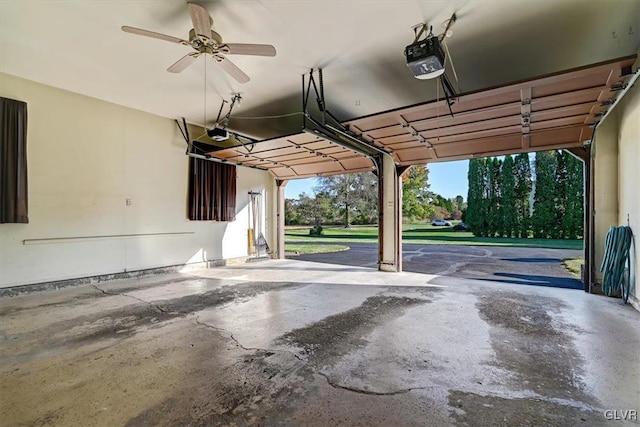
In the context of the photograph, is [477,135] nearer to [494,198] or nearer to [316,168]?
[316,168]

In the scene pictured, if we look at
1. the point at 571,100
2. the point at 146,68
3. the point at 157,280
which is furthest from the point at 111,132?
the point at 571,100

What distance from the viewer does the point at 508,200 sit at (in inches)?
643

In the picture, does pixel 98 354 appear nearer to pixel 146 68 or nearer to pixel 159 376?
pixel 159 376

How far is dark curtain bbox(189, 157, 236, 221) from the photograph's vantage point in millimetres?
Result: 7488

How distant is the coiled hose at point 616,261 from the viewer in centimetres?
435

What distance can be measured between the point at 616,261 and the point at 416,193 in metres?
16.4

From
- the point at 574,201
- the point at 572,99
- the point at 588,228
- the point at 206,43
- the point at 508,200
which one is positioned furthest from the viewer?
the point at 508,200

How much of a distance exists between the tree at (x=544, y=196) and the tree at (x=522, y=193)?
1.34 feet

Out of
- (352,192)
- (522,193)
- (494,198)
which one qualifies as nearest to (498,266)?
(522,193)

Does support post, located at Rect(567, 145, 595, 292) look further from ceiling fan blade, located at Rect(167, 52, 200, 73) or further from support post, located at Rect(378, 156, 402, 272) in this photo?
ceiling fan blade, located at Rect(167, 52, 200, 73)

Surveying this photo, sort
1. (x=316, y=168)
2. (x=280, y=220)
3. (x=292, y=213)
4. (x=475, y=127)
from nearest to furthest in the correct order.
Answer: (x=475, y=127)
(x=316, y=168)
(x=280, y=220)
(x=292, y=213)

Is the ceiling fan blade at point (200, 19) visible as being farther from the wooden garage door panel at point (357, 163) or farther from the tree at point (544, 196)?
the tree at point (544, 196)

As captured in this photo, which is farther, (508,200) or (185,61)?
(508,200)

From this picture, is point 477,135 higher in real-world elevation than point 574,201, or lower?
higher
